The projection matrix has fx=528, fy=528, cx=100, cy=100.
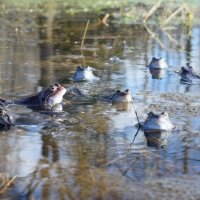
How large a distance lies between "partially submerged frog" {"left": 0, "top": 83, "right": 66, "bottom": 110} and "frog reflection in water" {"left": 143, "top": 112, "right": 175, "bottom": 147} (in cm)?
115

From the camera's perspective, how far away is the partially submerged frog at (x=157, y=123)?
15.5ft

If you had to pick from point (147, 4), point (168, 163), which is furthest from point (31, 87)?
point (147, 4)

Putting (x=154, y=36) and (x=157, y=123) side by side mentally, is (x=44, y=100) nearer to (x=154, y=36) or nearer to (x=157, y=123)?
(x=157, y=123)

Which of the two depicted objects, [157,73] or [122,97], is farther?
[157,73]

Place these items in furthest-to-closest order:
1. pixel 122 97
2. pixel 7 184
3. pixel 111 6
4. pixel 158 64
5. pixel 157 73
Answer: pixel 111 6, pixel 158 64, pixel 157 73, pixel 122 97, pixel 7 184

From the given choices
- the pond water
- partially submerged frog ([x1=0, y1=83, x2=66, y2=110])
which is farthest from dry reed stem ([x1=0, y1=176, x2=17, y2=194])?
partially submerged frog ([x1=0, y1=83, x2=66, y2=110])

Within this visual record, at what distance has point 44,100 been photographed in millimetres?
5531

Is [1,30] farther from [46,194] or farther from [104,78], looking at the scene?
[46,194]

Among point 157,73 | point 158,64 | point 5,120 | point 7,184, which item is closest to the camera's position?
point 7,184

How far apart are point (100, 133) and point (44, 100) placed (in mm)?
1050

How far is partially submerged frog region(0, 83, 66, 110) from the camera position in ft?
18.0

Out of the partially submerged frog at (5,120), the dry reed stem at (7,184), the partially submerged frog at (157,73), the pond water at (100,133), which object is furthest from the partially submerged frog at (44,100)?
the partially submerged frog at (157,73)

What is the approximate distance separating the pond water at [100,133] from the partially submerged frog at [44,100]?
150mm

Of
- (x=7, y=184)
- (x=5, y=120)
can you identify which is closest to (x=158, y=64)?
(x=5, y=120)
